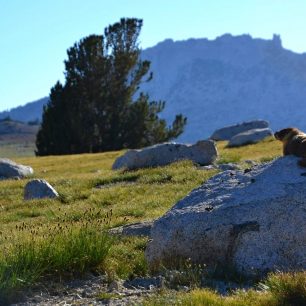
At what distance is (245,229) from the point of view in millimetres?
9984

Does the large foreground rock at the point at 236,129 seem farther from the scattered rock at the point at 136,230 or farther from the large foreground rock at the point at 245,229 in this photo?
the large foreground rock at the point at 245,229

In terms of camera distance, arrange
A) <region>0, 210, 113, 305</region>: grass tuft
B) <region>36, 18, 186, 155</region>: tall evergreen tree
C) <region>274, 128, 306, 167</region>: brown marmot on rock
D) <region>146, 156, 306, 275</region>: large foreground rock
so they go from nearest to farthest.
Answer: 1. <region>0, 210, 113, 305</region>: grass tuft
2. <region>146, 156, 306, 275</region>: large foreground rock
3. <region>274, 128, 306, 167</region>: brown marmot on rock
4. <region>36, 18, 186, 155</region>: tall evergreen tree

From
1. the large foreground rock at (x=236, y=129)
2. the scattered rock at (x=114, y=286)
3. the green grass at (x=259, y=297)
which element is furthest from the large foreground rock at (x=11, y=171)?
the large foreground rock at (x=236, y=129)

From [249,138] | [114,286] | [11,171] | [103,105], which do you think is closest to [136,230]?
[114,286]

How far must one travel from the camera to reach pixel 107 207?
19828mm

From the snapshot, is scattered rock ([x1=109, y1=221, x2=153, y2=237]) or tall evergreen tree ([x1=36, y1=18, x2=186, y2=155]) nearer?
scattered rock ([x1=109, y1=221, x2=153, y2=237])

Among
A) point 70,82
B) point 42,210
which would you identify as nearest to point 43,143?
point 70,82

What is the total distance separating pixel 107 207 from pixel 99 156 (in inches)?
1234

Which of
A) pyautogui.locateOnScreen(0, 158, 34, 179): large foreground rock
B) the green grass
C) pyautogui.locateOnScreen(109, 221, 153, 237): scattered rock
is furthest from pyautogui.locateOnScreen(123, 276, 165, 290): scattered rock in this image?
pyautogui.locateOnScreen(0, 158, 34, 179): large foreground rock

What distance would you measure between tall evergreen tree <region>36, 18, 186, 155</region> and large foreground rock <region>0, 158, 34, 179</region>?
34221 mm

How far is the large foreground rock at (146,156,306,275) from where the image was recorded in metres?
9.80

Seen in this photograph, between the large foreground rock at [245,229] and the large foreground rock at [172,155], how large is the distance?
63.8ft

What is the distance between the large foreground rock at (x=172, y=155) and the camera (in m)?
30.7

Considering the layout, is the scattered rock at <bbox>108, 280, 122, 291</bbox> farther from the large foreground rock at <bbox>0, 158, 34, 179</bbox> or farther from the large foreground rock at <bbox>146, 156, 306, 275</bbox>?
the large foreground rock at <bbox>0, 158, 34, 179</bbox>
